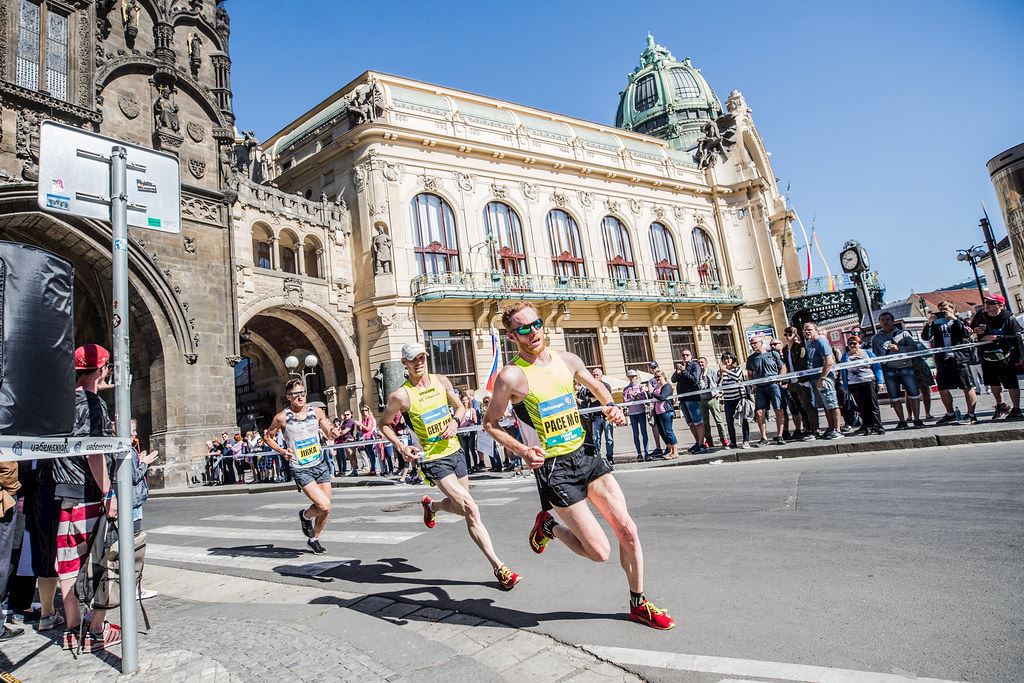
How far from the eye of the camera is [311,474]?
644 centimetres

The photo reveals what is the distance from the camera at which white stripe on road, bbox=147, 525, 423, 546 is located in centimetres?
662

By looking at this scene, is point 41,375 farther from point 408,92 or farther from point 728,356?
point 408,92

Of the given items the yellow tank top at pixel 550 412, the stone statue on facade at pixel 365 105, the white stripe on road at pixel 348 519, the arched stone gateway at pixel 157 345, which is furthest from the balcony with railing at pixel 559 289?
the yellow tank top at pixel 550 412

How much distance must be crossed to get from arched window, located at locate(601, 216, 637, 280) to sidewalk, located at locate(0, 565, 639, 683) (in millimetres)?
29512

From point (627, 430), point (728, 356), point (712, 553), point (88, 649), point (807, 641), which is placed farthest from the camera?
point (627, 430)

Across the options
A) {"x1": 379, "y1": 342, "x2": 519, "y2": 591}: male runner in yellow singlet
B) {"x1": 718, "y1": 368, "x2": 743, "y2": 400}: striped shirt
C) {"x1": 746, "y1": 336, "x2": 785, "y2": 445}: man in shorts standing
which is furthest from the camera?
{"x1": 718, "y1": 368, "x2": 743, "y2": 400}: striped shirt

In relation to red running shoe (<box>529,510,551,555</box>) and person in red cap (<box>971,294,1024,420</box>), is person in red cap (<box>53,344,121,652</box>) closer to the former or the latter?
red running shoe (<box>529,510,551,555</box>)

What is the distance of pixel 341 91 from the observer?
29.3 meters

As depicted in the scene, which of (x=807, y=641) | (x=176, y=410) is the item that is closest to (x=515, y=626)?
(x=807, y=641)

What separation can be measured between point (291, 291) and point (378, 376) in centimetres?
486

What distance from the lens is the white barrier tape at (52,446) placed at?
2.60m

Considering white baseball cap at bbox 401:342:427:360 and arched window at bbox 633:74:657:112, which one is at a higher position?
arched window at bbox 633:74:657:112


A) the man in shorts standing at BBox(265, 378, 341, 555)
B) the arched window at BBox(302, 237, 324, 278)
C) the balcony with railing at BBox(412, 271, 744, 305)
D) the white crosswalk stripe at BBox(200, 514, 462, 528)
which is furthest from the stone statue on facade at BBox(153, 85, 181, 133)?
the man in shorts standing at BBox(265, 378, 341, 555)

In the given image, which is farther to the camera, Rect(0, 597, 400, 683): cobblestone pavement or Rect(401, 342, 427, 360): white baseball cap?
Rect(401, 342, 427, 360): white baseball cap
